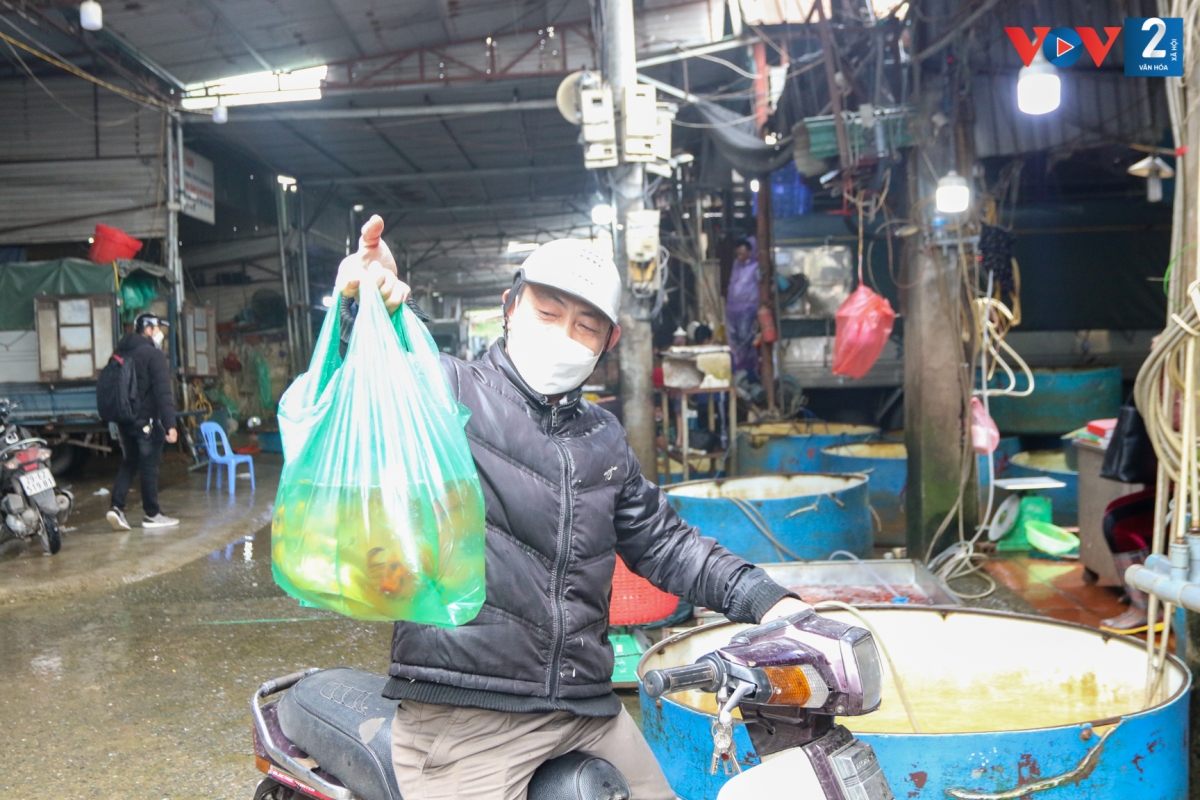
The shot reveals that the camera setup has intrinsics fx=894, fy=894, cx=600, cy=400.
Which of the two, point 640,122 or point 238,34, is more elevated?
point 238,34

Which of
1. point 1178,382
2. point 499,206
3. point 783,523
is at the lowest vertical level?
point 783,523

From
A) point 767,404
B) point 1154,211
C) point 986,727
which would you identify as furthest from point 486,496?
point 1154,211

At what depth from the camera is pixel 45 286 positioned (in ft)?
43.3

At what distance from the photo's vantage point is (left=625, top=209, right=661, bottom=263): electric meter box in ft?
25.6

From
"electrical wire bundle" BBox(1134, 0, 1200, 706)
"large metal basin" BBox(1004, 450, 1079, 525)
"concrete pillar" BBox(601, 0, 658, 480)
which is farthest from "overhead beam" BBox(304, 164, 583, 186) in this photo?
"electrical wire bundle" BBox(1134, 0, 1200, 706)

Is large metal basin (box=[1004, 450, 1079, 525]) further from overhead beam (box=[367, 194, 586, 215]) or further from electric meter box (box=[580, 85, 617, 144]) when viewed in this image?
overhead beam (box=[367, 194, 586, 215])

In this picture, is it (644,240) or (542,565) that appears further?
(644,240)

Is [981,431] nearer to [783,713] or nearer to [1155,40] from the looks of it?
[1155,40]

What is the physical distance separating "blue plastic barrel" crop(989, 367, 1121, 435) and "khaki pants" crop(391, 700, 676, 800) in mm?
9528

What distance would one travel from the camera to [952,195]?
6.17m

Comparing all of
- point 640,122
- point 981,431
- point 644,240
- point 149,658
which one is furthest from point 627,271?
point 149,658

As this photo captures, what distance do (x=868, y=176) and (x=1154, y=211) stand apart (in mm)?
7873

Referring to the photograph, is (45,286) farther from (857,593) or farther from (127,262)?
(857,593)

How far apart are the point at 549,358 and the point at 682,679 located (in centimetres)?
78
